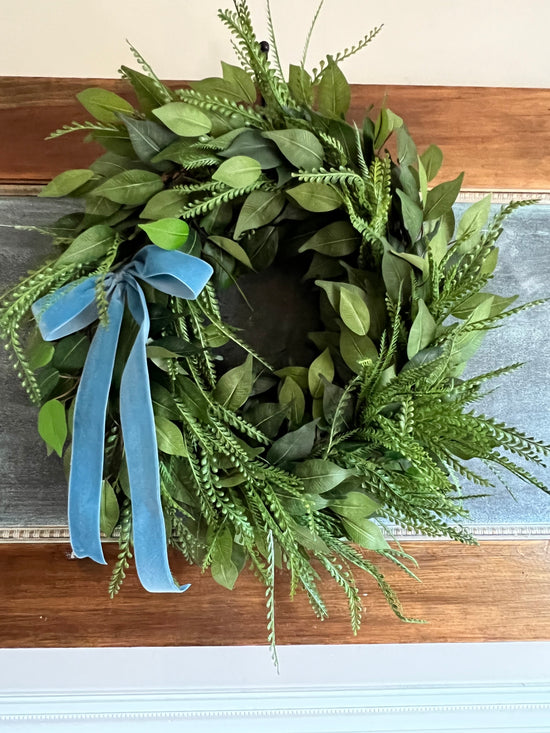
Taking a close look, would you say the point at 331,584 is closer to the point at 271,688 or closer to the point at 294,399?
the point at 271,688

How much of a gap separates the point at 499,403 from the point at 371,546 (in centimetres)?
34

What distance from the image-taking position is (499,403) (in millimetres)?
972

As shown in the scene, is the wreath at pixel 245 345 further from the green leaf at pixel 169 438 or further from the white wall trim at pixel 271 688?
the white wall trim at pixel 271 688

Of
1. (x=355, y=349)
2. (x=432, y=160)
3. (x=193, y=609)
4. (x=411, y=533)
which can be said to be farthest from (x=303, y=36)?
(x=193, y=609)

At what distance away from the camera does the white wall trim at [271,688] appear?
959mm

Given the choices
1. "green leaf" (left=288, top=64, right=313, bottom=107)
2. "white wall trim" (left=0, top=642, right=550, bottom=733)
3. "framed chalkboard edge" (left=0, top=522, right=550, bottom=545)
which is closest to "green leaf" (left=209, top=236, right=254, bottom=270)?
"green leaf" (left=288, top=64, right=313, bottom=107)

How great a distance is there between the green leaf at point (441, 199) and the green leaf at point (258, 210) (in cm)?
19

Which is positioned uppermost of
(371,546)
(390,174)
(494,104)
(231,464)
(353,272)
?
(494,104)

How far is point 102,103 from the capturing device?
0.80m

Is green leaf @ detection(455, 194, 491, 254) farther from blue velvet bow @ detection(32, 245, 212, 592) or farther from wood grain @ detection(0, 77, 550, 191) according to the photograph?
blue velvet bow @ detection(32, 245, 212, 592)

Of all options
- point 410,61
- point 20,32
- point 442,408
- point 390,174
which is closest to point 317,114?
point 390,174

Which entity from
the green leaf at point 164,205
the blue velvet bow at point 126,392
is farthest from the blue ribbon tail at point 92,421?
the green leaf at point 164,205

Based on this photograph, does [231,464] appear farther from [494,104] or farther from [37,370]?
[494,104]

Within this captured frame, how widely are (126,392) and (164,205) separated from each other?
0.24 metres
